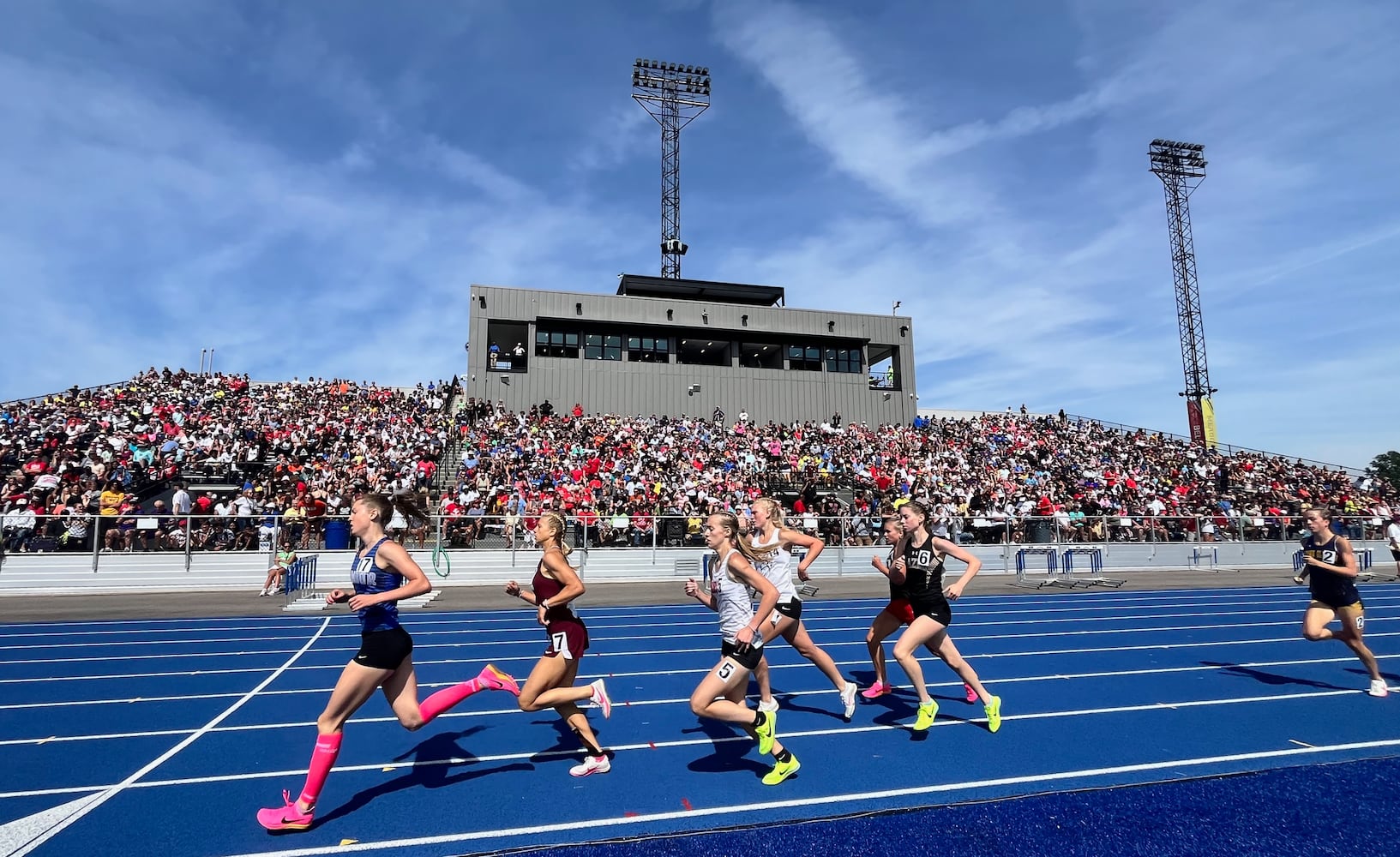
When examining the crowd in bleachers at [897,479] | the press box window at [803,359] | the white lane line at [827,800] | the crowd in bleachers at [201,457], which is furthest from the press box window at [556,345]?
the white lane line at [827,800]

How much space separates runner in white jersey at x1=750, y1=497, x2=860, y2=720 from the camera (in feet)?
21.1

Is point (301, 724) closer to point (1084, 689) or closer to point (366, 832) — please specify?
point (366, 832)

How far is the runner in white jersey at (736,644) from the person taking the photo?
16.6 ft

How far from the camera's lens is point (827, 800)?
486cm

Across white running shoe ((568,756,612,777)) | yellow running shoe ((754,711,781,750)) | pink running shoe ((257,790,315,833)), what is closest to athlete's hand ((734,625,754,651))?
yellow running shoe ((754,711,781,750))

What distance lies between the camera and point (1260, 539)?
82.0ft

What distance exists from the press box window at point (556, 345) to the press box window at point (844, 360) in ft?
41.6

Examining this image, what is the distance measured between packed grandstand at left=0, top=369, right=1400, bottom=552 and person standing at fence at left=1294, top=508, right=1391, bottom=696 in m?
13.2

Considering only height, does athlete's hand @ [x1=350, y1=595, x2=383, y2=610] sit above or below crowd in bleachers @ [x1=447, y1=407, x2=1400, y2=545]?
below

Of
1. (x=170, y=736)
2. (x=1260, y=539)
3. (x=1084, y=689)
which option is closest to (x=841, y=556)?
(x=1084, y=689)

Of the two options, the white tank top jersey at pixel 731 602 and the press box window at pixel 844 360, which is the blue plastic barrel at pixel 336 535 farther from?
the press box window at pixel 844 360

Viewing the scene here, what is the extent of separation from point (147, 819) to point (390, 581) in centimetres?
211

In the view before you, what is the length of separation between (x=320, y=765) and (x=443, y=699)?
2.67 ft

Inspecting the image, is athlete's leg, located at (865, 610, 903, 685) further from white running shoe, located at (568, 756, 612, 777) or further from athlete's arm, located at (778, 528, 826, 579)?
white running shoe, located at (568, 756, 612, 777)
